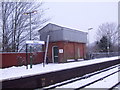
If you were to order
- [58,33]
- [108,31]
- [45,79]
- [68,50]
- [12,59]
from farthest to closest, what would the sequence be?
[108,31] < [68,50] < [58,33] < [12,59] < [45,79]

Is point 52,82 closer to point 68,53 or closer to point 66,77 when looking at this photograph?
point 66,77

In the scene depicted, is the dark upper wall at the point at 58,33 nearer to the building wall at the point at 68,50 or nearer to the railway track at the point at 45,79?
the building wall at the point at 68,50

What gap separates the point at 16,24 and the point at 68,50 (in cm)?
993

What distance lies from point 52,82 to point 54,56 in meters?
17.2

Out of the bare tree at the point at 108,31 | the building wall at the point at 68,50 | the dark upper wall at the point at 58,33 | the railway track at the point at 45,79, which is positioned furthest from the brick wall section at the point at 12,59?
the bare tree at the point at 108,31

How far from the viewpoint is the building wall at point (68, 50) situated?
84.8ft

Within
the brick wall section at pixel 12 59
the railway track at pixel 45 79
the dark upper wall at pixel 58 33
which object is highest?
the dark upper wall at pixel 58 33

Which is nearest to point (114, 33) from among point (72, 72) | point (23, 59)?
point (23, 59)

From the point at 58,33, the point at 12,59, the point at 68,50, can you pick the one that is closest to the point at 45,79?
the point at 12,59

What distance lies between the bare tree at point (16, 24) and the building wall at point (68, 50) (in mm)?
5061

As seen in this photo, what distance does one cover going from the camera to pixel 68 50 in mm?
27281

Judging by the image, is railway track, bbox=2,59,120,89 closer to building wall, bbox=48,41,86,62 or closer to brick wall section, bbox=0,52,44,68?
brick wall section, bbox=0,52,44,68

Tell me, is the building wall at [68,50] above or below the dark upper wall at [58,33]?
below

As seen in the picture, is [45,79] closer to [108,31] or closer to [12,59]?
[12,59]
